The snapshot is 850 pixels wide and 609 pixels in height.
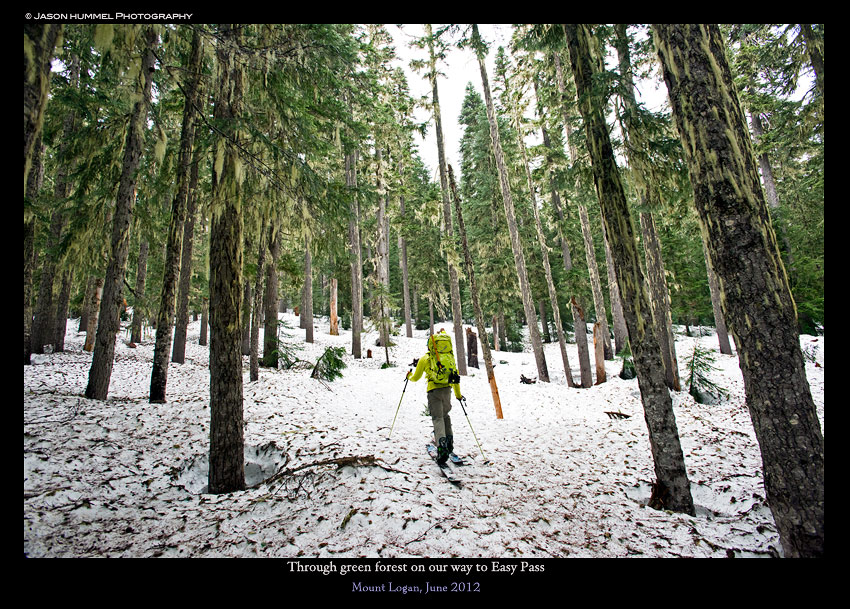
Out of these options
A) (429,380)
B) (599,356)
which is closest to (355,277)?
(599,356)

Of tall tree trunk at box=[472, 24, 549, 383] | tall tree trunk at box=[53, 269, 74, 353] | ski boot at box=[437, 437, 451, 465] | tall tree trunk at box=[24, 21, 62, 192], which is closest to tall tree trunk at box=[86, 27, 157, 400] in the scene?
tall tree trunk at box=[24, 21, 62, 192]

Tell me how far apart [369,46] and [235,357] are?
14587 millimetres

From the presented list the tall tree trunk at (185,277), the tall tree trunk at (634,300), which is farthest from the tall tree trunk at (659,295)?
the tall tree trunk at (185,277)

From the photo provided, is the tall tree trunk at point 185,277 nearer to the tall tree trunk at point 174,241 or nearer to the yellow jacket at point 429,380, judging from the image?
the tall tree trunk at point 174,241

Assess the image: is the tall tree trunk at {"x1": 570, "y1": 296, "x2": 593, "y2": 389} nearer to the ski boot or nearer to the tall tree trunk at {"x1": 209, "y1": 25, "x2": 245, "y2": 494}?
the ski boot

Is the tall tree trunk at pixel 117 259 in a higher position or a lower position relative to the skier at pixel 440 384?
higher

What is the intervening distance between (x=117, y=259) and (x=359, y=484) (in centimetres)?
658

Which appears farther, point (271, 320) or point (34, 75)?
point (271, 320)

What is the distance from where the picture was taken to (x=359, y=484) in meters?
Answer: 4.24

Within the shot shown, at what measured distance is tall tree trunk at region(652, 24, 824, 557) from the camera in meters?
2.82

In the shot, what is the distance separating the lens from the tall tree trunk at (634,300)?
4.31m

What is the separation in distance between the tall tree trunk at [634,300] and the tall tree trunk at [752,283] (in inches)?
51.7

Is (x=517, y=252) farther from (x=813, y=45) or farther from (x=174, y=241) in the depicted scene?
(x=174, y=241)
